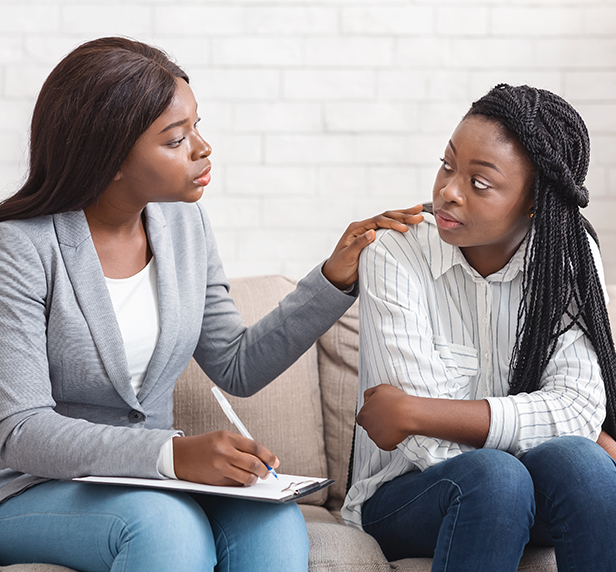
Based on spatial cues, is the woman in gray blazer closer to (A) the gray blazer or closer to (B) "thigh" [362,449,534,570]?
(A) the gray blazer

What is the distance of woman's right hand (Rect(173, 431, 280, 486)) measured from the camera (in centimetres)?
96

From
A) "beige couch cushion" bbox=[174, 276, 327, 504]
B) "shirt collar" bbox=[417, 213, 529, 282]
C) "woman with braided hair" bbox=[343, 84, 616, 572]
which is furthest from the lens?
"beige couch cushion" bbox=[174, 276, 327, 504]

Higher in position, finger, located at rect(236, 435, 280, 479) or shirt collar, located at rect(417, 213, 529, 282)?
shirt collar, located at rect(417, 213, 529, 282)

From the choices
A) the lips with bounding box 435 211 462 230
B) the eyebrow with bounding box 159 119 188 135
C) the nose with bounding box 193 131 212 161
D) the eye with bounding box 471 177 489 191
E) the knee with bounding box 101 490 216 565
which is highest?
the eyebrow with bounding box 159 119 188 135

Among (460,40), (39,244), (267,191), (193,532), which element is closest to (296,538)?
(193,532)

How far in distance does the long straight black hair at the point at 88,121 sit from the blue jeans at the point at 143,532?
45 cm

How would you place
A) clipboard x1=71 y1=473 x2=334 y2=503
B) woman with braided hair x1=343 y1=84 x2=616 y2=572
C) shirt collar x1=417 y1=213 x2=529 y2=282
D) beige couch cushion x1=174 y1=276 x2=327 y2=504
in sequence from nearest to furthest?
clipboard x1=71 y1=473 x2=334 y2=503 → woman with braided hair x1=343 y1=84 x2=616 y2=572 → shirt collar x1=417 y1=213 x2=529 y2=282 → beige couch cushion x1=174 y1=276 x2=327 y2=504

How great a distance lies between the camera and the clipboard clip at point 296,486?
0.96 m

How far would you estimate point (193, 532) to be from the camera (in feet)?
3.16

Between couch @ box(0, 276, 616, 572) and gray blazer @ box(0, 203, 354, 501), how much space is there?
209 millimetres

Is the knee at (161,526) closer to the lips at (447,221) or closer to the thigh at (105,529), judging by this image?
the thigh at (105,529)

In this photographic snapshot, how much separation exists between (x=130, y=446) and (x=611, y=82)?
5.51 ft

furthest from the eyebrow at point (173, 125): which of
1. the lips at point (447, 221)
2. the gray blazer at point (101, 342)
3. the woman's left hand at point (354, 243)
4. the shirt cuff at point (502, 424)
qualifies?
the shirt cuff at point (502, 424)

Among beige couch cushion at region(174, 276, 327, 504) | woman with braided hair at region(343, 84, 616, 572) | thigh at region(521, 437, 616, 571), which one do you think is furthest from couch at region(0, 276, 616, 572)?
thigh at region(521, 437, 616, 571)
